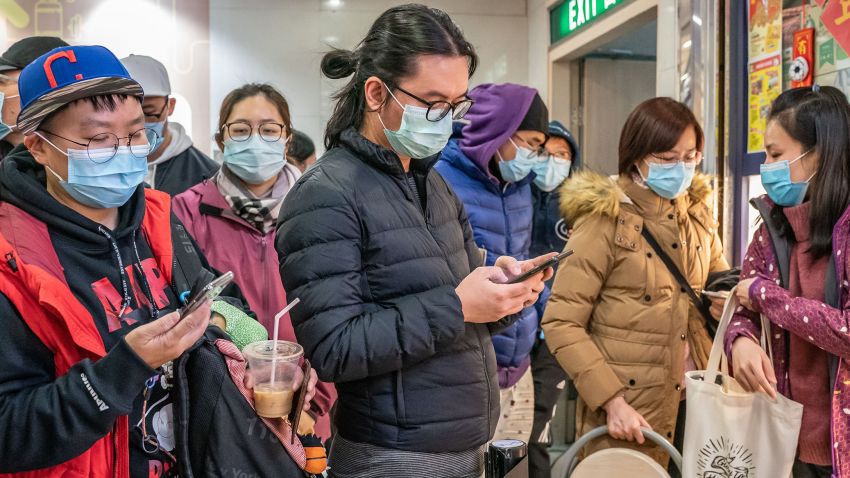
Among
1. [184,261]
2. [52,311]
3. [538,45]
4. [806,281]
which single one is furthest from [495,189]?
[538,45]

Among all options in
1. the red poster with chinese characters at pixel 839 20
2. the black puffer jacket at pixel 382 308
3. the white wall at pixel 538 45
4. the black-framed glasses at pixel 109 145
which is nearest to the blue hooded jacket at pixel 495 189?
the red poster with chinese characters at pixel 839 20

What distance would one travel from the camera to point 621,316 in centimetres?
226

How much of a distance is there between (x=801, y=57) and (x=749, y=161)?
562mm

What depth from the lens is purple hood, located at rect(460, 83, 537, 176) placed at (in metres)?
2.84

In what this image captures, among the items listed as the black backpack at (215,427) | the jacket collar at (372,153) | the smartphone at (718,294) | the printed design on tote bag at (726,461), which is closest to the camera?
the black backpack at (215,427)

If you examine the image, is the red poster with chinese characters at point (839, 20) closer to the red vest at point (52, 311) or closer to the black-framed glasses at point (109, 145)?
the black-framed glasses at point (109, 145)

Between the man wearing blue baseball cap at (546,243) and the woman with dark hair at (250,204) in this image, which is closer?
the woman with dark hair at (250,204)

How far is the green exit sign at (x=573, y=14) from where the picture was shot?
486cm

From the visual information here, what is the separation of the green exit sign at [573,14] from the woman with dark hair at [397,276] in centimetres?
344

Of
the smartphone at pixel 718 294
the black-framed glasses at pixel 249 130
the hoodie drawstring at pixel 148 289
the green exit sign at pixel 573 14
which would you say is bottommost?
the smartphone at pixel 718 294

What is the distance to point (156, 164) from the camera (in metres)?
3.07

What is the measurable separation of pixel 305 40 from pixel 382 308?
5.14 metres

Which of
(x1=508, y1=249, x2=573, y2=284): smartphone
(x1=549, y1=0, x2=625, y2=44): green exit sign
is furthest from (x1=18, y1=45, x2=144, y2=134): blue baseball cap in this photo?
(x1=549, y1=0, x2=625, y2=44): green exit sign

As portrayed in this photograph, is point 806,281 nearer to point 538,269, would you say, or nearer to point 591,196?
point 591,196
